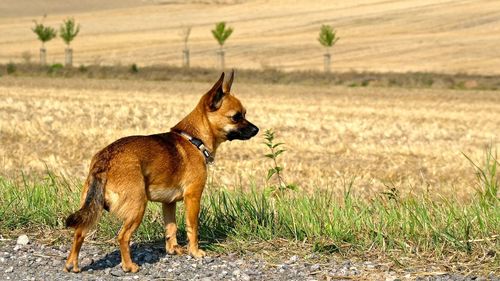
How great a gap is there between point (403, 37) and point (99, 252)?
7218 cm

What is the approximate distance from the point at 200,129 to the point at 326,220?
113 centimetres

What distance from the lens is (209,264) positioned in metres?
6.17

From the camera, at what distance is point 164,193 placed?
20.8ft

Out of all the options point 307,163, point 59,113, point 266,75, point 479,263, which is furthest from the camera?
point 266,75

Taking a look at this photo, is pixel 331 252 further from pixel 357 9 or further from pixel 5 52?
pixel 357 9

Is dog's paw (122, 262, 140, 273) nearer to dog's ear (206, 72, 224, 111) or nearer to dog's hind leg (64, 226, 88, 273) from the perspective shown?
dog's hind leg (64, 226, 88, 273)

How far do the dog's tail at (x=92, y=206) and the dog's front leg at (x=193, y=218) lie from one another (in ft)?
2.39

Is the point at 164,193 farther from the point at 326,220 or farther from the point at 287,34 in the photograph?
the point at 287,34

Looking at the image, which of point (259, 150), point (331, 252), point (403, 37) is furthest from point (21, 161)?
point (403, 37)

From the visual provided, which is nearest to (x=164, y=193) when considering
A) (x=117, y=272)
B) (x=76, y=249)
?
(x=117, y=272)

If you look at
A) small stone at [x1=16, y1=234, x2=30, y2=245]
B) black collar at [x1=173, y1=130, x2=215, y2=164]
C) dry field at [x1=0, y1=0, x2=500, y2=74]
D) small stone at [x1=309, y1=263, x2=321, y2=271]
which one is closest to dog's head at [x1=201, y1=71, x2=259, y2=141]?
black collar at [x1=173, y1=130, x2=215, y2=164]

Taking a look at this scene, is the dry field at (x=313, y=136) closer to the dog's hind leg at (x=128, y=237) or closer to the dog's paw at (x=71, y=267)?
the dog's hind leg at (x=128, y=237)

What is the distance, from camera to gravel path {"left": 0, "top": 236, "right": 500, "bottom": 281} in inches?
227

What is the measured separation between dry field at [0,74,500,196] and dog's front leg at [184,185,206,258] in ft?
5.72
